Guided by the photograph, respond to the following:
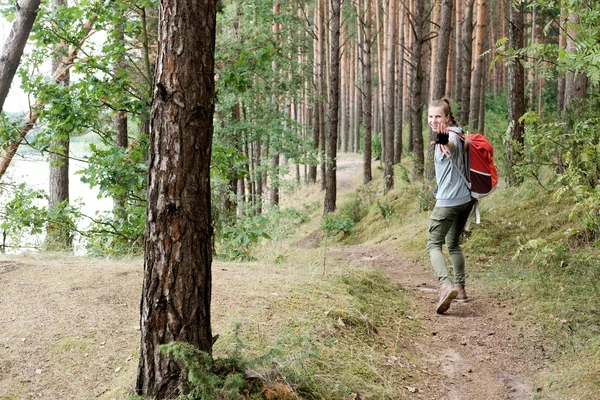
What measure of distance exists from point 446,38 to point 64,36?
8.46m

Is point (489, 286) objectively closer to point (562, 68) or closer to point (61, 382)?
point (562, 68)

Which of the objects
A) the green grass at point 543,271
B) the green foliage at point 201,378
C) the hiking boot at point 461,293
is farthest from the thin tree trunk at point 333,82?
the green foliage at point 201,378

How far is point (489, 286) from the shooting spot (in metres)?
6.75

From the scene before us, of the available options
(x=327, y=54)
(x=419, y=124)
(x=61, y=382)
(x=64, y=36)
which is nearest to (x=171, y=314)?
(x=61, y=382)

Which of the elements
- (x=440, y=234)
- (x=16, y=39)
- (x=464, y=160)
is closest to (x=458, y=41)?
(x=464, y=160)

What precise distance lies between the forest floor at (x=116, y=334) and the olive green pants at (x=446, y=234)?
17.0 inches

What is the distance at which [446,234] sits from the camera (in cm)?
606

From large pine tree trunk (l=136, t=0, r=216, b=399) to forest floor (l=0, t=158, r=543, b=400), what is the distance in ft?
1.58

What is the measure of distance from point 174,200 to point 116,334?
178cm

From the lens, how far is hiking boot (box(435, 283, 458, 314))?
5785 mm

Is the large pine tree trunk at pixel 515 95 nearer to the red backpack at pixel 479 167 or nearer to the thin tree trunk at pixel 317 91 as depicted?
the red backpack at pixel 479 167

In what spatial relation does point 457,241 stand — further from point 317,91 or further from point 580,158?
Answer: point 317,91

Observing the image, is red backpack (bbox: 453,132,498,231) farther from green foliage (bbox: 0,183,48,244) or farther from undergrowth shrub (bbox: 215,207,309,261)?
green foliage (bbox: 0,183,48,244)

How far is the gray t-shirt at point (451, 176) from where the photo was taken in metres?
5.68
